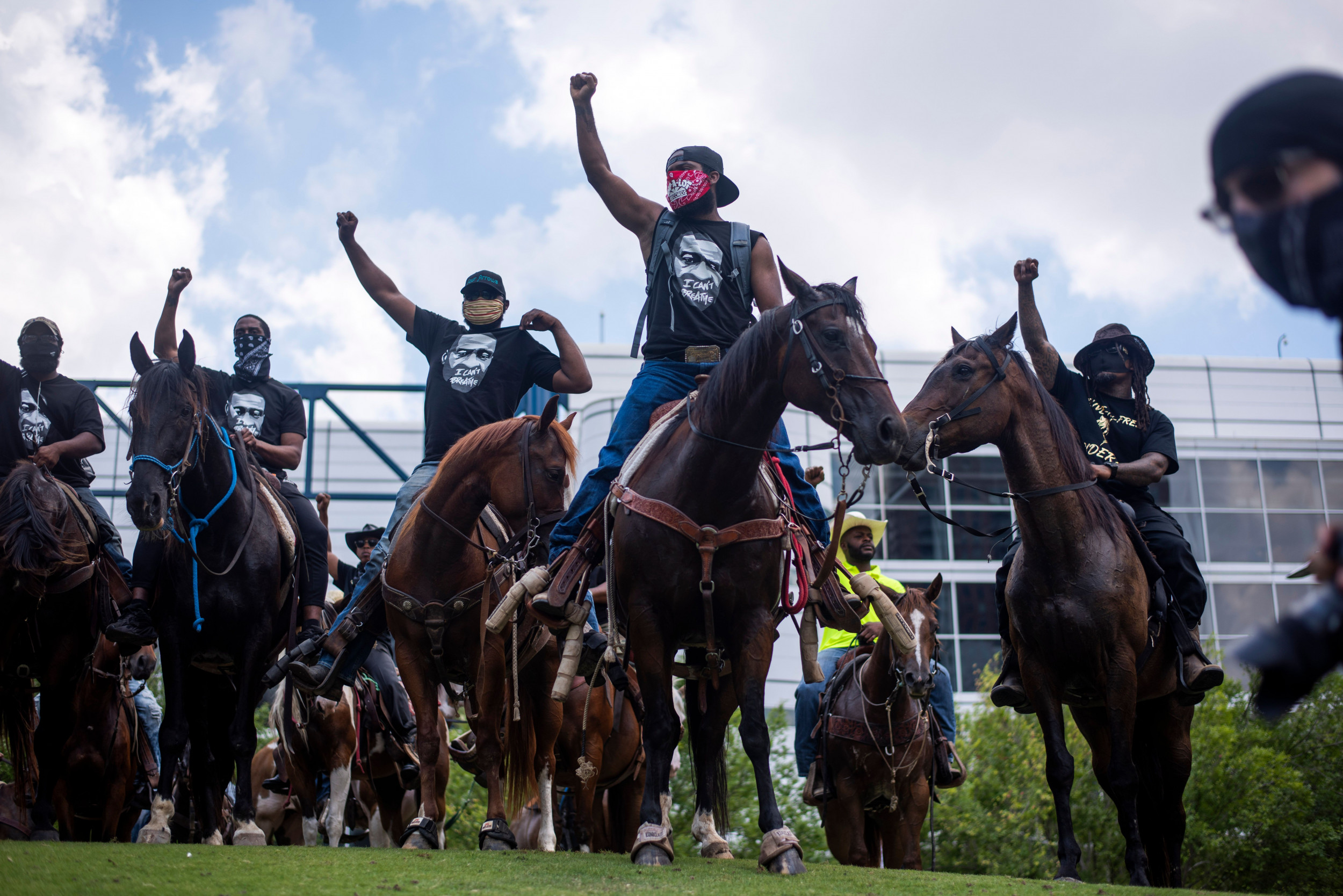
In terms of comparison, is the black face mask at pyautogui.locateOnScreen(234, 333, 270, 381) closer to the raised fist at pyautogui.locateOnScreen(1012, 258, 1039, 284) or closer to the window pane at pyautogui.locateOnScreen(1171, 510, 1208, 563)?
the raised fist at pyautogui.locateOnScreen(1012, 258, 1039, 284)

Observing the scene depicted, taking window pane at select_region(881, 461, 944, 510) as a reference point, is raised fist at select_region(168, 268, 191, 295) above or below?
below

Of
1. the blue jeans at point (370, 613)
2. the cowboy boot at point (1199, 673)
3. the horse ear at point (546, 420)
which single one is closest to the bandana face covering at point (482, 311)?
the blue jeans at point (370, 613)

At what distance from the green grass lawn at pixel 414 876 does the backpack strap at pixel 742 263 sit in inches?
135

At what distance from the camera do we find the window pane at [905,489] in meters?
37.4

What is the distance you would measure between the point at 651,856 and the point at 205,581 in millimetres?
3966

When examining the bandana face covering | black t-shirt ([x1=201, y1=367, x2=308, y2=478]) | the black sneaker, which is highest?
the bandana face covering

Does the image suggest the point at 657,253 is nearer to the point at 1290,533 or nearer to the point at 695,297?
the point at 695,297

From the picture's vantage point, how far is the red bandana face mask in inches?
306

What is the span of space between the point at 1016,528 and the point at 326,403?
1661cm

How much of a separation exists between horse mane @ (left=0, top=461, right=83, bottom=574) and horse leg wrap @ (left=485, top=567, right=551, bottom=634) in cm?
325

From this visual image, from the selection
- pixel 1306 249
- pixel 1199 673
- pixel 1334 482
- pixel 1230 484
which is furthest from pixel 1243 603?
pixel 1306 249

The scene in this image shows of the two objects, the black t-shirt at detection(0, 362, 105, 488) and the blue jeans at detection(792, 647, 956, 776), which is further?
the blue jeans at detection(792, 647, 956, 776)

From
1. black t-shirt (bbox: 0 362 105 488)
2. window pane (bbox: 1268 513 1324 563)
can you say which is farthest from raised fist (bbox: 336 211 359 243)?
window pane (bbox: 1268 513 1324 563)

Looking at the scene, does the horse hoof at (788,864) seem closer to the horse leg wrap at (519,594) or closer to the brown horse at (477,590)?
the horse leg wrap at (519,594)
